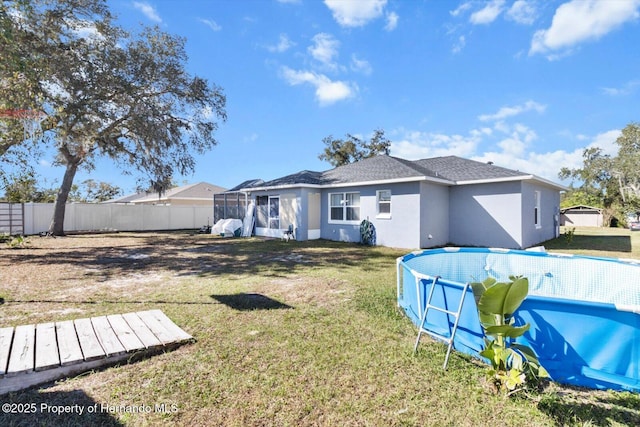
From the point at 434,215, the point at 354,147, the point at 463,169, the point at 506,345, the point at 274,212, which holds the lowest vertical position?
the point at 506,345

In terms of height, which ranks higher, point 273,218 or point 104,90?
point 104,90

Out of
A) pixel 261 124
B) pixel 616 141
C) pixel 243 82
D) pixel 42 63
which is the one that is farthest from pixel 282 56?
pixel 616 141

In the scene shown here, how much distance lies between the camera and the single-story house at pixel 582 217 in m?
29.4

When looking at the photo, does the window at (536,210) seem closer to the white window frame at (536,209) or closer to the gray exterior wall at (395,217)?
the white window frame at (536,209)

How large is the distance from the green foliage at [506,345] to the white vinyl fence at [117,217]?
80.7ft

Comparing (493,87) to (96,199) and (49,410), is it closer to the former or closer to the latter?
(49,410)

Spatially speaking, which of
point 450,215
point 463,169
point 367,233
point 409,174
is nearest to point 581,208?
point 463,169

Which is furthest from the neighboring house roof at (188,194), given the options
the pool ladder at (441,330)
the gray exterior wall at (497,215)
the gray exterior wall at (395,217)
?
the pool ladder at (441,330)

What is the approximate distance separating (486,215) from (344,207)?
20.0ft

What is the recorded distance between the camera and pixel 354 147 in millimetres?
31672

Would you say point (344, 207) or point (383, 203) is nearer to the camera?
point (383, 203)

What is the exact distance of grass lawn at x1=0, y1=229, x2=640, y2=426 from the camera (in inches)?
99.3

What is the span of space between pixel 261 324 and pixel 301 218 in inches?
428

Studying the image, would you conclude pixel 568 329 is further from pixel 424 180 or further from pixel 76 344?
pixel 424 180
